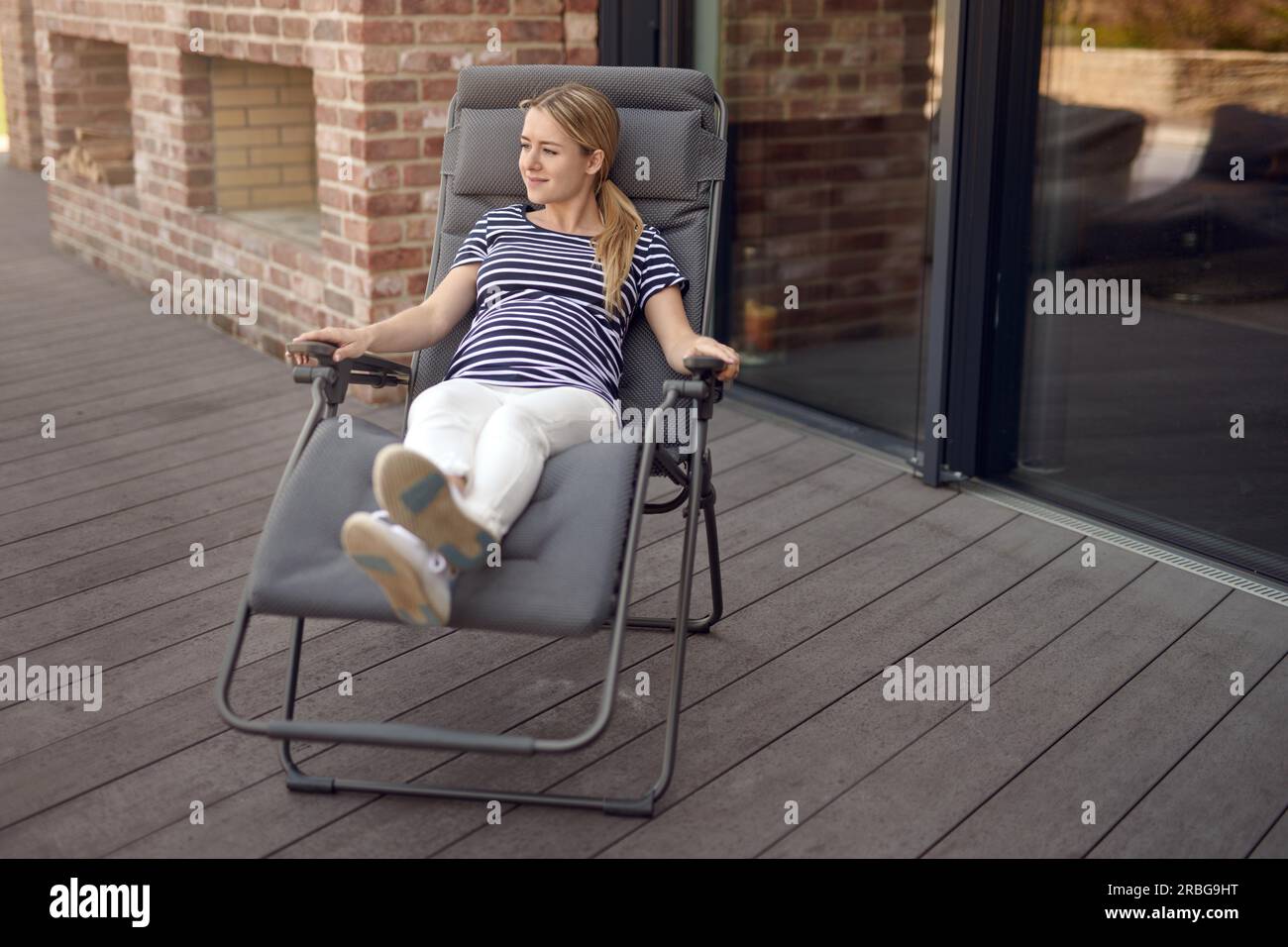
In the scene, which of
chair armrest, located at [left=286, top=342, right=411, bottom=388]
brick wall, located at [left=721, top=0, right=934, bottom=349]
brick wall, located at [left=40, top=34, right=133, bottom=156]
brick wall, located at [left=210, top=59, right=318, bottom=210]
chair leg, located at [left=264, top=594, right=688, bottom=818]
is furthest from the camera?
brick wall, located at [left=40, top=34, right=133, bottom=156]

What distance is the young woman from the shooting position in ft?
7.83

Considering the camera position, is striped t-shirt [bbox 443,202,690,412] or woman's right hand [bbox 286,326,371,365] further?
striped t-shirt [bbox 443,202,690,412]

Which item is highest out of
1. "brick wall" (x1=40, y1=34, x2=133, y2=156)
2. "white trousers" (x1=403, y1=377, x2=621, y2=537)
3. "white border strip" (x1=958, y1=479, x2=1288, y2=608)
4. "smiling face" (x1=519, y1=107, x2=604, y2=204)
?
"brick wall" (x1=40, y1=34, x2=133, y2=156)

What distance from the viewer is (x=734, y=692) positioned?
2.73 m

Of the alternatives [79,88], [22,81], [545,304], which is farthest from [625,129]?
[22,81]

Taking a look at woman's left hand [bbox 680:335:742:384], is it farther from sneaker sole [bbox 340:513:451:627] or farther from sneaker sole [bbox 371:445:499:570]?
sneaker sole [bbox 340:513:451:627]

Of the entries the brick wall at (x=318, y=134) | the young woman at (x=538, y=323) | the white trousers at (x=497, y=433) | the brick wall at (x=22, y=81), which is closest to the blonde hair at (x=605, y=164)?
the young woman at (x=538, y=323)

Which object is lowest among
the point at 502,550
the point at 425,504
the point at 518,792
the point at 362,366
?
the point at 518,792

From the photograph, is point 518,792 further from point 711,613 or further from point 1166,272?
point 1166,272

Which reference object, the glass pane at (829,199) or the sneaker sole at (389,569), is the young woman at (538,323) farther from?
the glass pane at (829,199)

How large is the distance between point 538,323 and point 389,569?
826 millimetres

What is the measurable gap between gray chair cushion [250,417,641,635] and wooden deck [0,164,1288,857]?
0.37m

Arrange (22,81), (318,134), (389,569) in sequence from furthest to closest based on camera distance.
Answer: (22,81) → (318,134) → (389,569)

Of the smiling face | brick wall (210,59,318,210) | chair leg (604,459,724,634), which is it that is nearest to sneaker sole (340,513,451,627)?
chair leg (604,459,724,634)
